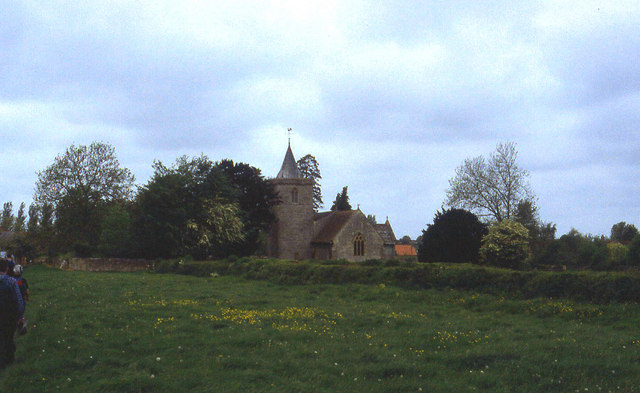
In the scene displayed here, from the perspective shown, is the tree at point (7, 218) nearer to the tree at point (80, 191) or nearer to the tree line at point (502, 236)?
the tree at point (80, 191)

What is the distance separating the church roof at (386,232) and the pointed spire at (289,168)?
1641 cm

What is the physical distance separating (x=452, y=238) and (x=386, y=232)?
103 feet

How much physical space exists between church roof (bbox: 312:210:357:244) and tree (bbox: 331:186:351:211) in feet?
52.9

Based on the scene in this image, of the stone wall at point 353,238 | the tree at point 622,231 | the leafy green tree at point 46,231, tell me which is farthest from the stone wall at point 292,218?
the tree at point 622,231

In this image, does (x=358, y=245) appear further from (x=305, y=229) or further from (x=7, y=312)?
(x=7, y=312)

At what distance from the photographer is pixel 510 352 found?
914cm

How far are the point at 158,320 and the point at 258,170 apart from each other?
42.7 metres

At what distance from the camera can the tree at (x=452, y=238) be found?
131ft

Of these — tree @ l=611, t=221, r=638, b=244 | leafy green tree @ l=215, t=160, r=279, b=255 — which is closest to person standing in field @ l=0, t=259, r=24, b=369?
leafy green tree @ l=215, t=160, r=279, b=255

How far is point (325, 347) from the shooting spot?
32.2ft

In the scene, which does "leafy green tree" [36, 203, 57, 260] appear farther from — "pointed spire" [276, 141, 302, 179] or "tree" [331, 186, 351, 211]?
"tree" [331, 186, 351, 211]

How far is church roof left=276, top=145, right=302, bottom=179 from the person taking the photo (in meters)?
58.3

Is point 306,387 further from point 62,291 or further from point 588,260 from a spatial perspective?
point 588,260

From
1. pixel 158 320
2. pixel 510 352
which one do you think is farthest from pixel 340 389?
pixel 158 320
